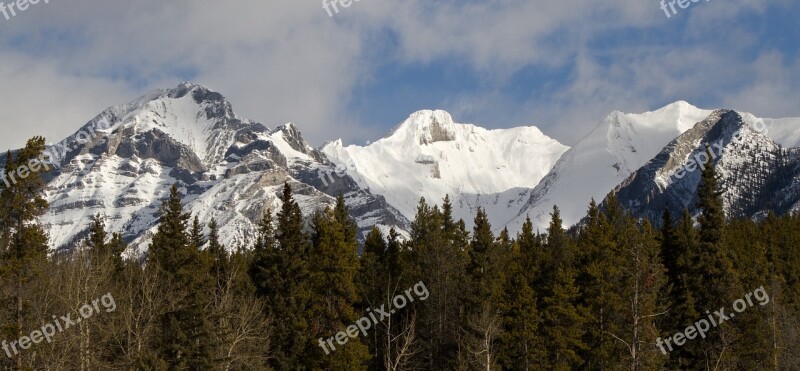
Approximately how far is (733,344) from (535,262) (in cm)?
1754

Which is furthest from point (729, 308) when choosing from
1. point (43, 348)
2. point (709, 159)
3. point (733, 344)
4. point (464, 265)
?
point (43, 348)

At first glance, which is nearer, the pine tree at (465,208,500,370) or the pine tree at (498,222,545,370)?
the pine tree at (498,222,545,370)

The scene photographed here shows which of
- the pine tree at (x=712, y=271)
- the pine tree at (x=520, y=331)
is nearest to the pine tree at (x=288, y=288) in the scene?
the pine tree at (x=520, y=331)

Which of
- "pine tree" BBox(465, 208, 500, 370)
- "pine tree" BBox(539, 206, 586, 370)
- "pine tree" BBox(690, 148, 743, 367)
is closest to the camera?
"pine tree" BBox(539, 206, 586, 370)

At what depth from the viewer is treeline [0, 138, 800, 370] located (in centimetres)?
4488

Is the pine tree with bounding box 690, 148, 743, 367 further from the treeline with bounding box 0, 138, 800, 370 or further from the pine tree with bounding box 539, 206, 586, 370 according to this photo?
the pine tree with bounding box 539, 206, 586, 370

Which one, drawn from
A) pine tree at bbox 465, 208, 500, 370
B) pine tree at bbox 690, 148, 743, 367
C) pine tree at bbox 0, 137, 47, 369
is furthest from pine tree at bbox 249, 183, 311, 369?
pine tree at bbox 690, 148, 743, 367

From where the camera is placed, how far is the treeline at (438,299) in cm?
4488

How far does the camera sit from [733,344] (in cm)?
5978

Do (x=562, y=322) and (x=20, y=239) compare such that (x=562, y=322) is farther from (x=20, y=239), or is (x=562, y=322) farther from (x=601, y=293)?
(x=20, y=239)

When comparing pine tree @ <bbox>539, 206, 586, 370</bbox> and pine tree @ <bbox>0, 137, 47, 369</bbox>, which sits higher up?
pine tree @ <bbox>0, 137, 47, 369</bbox>

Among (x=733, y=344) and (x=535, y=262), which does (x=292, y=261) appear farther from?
(x=733, y=344)

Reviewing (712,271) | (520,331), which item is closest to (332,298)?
(520,331)

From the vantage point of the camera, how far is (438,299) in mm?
64375
